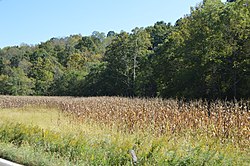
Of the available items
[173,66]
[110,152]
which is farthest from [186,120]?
[173,66]

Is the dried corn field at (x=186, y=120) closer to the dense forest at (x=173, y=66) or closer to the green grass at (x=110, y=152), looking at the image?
the green grass at (x=110, y=152)

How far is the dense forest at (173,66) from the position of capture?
22.4 m

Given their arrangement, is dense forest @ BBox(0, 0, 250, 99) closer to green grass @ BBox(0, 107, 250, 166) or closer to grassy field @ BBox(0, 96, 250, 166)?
grassy field @ BBox(0, 96, 250, 166)

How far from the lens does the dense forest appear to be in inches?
880

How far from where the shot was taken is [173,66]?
102 ft

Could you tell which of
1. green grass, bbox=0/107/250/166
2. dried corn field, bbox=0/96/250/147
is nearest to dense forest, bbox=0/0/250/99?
dried corn field, bbox=0/96/250/147

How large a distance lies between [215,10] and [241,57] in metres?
5.52

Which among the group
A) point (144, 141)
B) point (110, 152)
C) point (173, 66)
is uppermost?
point (173, 66)

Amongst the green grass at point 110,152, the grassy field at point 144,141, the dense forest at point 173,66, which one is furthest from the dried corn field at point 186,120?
the dense forest at point 173,66

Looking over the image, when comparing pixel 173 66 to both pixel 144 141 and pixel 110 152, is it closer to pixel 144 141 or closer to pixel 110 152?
pixel 144 141

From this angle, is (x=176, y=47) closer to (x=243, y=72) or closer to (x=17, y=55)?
(x=243, y=72)

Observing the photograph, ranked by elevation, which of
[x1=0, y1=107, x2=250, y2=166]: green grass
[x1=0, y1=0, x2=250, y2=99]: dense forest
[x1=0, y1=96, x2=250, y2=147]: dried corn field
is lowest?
[x1=0, y1=107, x2=250, y2=166]: green grass

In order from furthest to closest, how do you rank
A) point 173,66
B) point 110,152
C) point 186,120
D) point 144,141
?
point 173,66 → point 186,120 → point 144,141 → point 110,152

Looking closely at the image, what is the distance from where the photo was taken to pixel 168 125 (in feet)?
30.6
